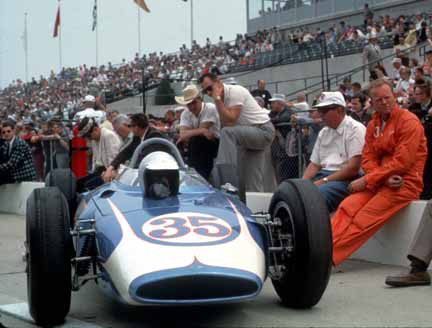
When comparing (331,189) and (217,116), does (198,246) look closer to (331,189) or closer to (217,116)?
(331,189)

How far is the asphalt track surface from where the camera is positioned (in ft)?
15.6

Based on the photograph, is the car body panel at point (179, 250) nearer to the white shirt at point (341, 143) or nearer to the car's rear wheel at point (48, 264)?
the car's rear wheel at point (48, 264)

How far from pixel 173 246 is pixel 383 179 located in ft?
9.18

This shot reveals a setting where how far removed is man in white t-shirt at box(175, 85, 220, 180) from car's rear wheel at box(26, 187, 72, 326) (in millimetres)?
4365

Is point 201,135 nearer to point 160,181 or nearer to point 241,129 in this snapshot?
point 241,129

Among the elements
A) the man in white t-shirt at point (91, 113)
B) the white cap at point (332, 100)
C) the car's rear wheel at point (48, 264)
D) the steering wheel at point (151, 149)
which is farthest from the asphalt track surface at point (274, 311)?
the man in white t-shirt at point (91, 113)

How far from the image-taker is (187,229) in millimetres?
4660

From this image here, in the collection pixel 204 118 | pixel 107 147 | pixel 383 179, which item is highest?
pixel 204 118

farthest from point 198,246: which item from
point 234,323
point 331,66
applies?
point 331,66

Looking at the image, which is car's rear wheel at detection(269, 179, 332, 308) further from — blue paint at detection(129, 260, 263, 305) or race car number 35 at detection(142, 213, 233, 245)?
blue paint at detection(129, 260, 263, 305)

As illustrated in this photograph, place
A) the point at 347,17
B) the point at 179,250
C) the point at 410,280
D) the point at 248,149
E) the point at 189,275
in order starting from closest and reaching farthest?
1. the point at 189,275
2. the point at 179,250
3. the point at 410,280
4. the point at 248,149
5. the point at 347,17

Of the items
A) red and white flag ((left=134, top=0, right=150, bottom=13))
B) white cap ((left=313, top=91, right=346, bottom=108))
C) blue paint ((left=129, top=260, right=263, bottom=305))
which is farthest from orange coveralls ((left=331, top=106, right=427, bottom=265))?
red and white flag ((left=134, top=0, right=150, bottom=13))

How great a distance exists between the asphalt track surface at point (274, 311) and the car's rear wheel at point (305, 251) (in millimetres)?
140

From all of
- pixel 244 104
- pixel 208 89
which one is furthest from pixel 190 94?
pixel 244 104
